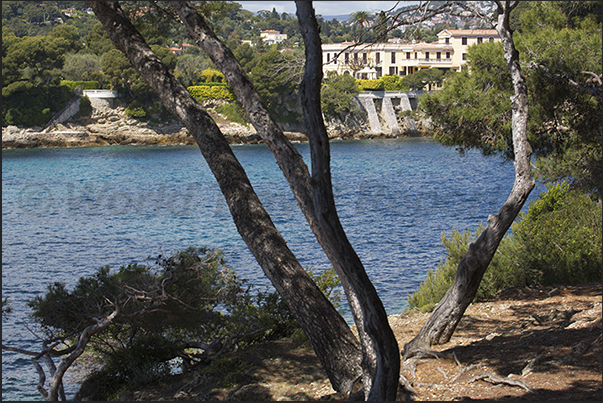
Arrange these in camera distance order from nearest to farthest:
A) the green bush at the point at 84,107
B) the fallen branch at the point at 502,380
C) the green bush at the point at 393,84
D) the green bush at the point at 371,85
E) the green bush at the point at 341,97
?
the fallen branch at the point at 502,380, the green bush at the point at 84,107, the green bush at the point at 341,97, the green bush at the point at 371,85, the green bush at the point at 393,84

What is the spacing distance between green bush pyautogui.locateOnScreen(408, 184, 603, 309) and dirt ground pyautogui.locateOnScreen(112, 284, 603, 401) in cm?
80

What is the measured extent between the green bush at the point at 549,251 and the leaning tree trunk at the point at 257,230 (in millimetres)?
3851

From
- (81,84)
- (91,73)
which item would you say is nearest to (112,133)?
(81,84)

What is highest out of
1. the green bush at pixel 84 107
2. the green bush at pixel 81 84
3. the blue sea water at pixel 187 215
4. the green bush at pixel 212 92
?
the green bush at pixel 81 84

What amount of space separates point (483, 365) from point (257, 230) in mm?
2044

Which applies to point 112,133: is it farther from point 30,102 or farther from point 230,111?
point 230,111

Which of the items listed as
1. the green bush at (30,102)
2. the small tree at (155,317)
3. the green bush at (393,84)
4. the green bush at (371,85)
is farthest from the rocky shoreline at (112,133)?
the small tree at (155,317)

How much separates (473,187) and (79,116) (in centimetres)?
3817

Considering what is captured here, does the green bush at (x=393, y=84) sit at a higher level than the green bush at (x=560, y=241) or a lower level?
higher

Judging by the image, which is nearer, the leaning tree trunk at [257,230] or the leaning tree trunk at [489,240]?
the leaning tree trunk at [257,230]

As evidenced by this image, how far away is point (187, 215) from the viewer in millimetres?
20891

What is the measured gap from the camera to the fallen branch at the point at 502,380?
350 centimetres

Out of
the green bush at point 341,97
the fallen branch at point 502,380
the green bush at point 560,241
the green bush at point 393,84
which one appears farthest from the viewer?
the green bush at point 393,84

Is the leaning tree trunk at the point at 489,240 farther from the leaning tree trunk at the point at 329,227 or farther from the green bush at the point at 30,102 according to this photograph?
the green bush at the point at 30,102
